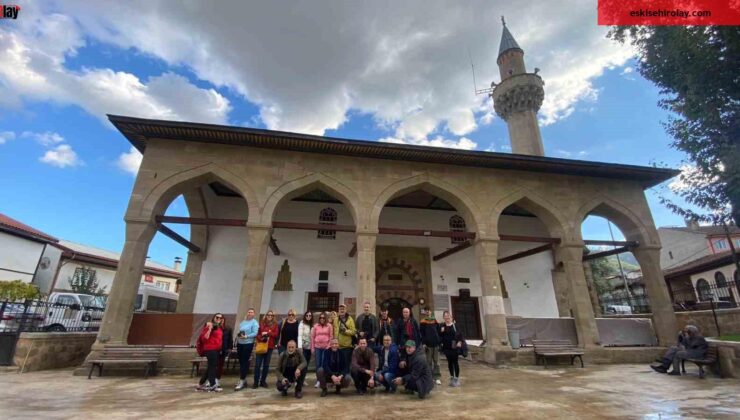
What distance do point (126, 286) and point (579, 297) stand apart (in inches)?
469

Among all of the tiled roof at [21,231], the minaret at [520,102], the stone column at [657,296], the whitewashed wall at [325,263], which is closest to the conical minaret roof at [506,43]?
the minaret at [520,102]

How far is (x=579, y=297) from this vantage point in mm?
9320

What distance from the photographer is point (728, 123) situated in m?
7.51

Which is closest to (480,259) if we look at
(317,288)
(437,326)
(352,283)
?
(437,326)

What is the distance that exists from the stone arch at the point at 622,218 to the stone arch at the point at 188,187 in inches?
381

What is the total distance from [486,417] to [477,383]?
8.22 feet

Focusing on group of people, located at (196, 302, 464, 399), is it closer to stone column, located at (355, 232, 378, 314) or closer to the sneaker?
the sneaker

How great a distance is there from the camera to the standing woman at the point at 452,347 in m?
5.81

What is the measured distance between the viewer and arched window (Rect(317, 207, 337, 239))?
12.4 m

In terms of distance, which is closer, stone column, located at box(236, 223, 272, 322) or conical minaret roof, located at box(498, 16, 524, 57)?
stone column, located at box(236, 223, 272, 322)

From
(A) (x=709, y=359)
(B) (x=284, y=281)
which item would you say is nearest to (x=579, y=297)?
(A) (x=709, y=359)

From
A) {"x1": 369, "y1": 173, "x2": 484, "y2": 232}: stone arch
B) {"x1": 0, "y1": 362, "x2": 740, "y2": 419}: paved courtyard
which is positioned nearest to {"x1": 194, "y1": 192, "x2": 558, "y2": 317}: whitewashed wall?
{"x1": 369, "y1": 173, "x2": 484, "y2": 232}: stone arch

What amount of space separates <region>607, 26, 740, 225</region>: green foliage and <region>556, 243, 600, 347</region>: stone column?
9.95 feet

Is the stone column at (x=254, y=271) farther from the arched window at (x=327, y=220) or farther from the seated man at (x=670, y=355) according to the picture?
the seated man at (x=670, y=355)
